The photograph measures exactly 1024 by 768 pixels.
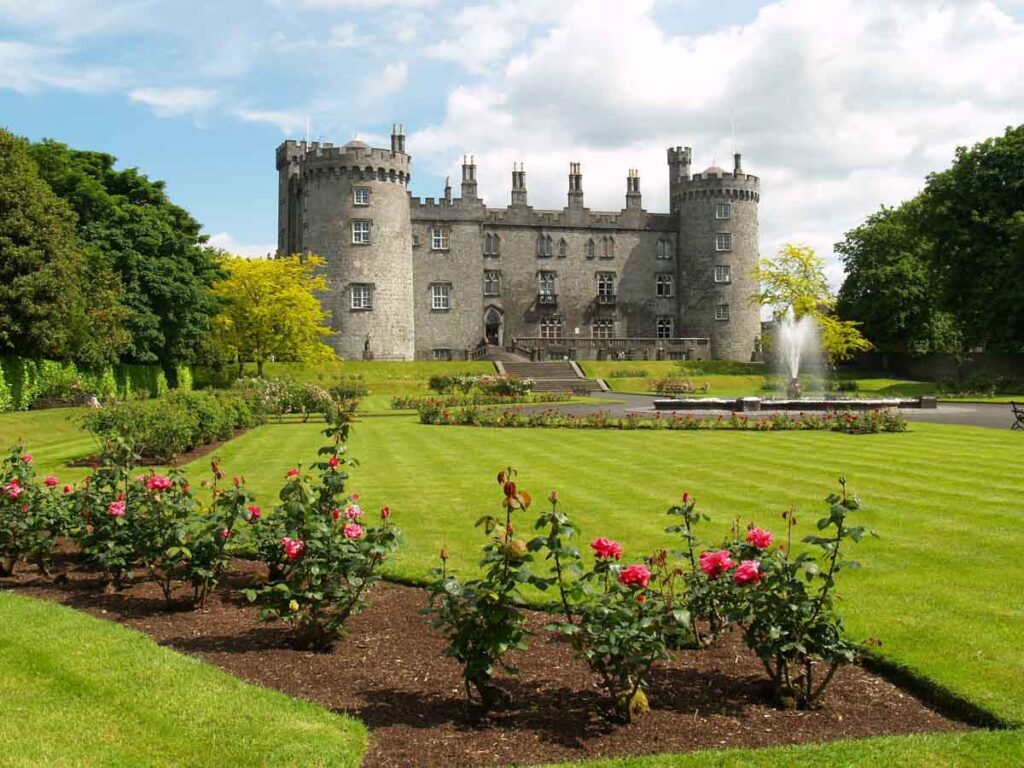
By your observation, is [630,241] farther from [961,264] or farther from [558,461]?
[558,461]

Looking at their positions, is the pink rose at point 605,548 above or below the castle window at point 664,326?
below

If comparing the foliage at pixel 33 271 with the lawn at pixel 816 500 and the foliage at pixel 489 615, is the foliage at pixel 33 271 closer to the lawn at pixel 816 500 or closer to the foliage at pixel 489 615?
the lawn at pixel 816 500

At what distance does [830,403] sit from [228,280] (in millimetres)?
35244

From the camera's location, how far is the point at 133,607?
332 inches

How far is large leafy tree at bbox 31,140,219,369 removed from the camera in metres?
40.9

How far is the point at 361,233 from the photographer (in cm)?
6175

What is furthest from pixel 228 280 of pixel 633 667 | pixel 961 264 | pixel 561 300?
pixel 633 667

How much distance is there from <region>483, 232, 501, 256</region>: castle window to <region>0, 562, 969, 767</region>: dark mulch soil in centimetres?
6377

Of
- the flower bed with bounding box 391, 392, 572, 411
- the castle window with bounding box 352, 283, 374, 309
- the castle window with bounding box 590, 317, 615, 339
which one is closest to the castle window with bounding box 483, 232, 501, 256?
the castle window with bounding box 590, 317, 615, 339

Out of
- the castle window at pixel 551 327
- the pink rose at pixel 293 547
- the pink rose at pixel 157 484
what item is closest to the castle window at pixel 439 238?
the castle window at pixel 551 327

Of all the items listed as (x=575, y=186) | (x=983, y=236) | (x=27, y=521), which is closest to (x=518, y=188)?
(x=575, y=186)

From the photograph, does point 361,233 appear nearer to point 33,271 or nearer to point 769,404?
point 33,271

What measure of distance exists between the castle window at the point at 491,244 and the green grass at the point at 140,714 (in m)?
64.5

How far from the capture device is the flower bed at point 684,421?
974 inches
